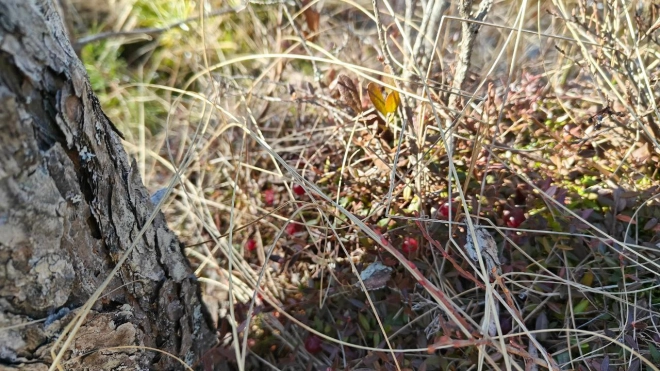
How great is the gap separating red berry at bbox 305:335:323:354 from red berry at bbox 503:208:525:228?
1.85 ft

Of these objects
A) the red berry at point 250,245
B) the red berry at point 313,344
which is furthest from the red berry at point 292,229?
the red berry at point 313,344

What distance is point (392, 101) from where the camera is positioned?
1277 mm

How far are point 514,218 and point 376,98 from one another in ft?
1.53

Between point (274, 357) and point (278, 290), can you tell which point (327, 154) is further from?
point (274, 357)

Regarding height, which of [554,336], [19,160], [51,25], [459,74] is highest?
[51,25]

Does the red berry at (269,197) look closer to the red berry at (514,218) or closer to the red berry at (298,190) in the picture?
the red berry at (298,190)

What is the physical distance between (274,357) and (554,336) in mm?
692

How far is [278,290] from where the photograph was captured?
4.76 ft

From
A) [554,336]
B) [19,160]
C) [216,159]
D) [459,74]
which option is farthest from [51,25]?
[554,336]

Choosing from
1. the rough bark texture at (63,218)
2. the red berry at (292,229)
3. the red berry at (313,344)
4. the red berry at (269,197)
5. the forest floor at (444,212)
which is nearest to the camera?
the rough bark texture at (63,218)

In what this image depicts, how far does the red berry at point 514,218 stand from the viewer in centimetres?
126

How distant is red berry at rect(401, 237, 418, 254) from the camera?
4.14 ft

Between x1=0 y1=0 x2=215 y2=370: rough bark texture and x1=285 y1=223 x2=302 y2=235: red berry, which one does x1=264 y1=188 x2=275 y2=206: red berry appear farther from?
x1=0 y1=0 x2=215 y2=370: rough bark texture

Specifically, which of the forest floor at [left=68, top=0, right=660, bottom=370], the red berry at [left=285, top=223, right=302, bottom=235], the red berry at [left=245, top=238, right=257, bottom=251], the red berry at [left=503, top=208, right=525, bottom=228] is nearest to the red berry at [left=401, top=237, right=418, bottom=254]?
the forest floor at [left=68, top=0, right=660, bottom=370]
